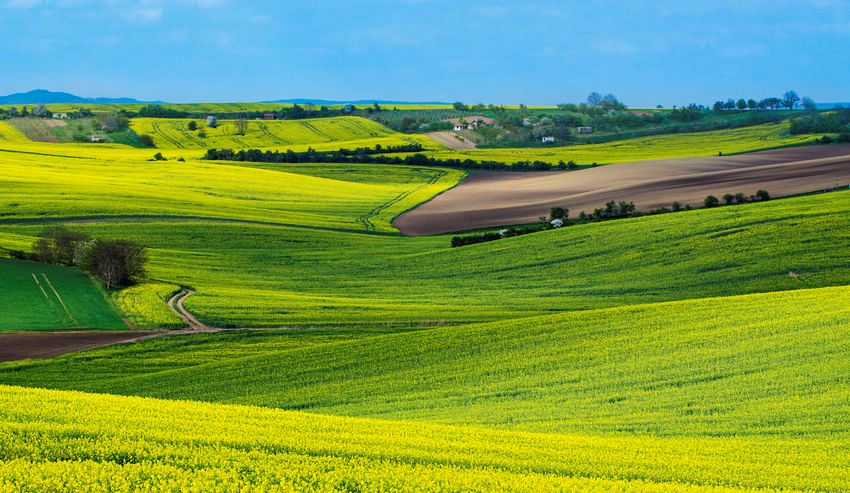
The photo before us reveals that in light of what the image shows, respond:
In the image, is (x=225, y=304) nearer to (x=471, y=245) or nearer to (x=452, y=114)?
(x=471, y=245)

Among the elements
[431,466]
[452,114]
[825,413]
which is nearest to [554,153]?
[452,114]

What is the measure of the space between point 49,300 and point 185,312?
812 centimetres

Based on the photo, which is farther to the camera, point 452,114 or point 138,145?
point 452,114

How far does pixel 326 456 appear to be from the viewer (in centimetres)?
1331

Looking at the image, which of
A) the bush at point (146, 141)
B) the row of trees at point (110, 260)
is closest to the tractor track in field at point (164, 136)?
the bush at point (146, 141)

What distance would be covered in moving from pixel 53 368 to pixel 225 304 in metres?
12.3

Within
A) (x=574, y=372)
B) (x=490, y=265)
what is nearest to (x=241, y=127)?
(x=490, y=265)

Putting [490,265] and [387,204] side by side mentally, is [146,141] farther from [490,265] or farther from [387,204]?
[490,265]

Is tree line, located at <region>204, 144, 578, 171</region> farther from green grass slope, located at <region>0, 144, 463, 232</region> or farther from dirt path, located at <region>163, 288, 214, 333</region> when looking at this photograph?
dirt path, located at <region>163, 288, 214, 333</region>

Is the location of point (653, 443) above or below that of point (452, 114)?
below

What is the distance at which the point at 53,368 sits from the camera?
34688 mm

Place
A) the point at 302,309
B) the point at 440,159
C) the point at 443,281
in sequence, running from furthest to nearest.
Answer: the point at 440,159 → the point at 443,281 → the point at 302,309

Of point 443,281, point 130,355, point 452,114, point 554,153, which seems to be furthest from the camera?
point 452,114

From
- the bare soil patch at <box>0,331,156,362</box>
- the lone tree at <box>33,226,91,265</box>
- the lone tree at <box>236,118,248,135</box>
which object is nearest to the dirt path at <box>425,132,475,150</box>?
the lone tree at <box>236,118,248,135</box>
